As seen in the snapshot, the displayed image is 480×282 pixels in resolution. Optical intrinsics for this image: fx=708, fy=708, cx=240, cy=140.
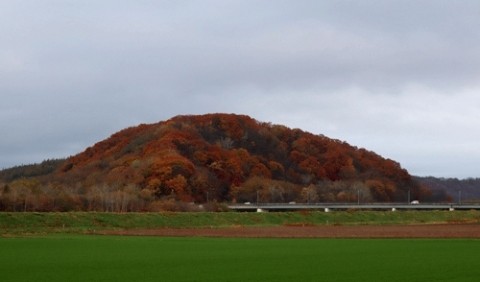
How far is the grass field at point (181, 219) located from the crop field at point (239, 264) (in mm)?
27869

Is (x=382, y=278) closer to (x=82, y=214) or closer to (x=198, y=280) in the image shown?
(x=198, y=280)

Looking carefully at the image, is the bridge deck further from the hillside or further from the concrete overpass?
the hillside

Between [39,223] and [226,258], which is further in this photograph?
[39,223]

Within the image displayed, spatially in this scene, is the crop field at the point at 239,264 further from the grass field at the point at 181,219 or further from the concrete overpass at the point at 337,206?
the concrete overpass at the point at 337,206

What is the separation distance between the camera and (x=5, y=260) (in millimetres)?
27359

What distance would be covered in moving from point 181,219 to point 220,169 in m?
58.2

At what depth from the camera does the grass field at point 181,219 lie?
2480 inches

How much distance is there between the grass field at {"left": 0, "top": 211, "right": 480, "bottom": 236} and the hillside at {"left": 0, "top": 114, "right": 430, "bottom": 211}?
57.2ft

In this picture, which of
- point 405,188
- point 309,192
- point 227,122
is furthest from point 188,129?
point 405,188

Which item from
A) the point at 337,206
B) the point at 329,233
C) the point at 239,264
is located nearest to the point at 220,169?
the point at 337,206

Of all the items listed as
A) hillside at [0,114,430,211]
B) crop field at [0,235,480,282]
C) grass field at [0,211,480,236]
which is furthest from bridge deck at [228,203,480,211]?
crop field at [0,235,480,282]

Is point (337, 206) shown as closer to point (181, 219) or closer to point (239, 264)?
point (181, 219)

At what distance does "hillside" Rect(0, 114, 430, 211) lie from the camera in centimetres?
11488

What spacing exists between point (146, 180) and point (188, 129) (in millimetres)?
36078
